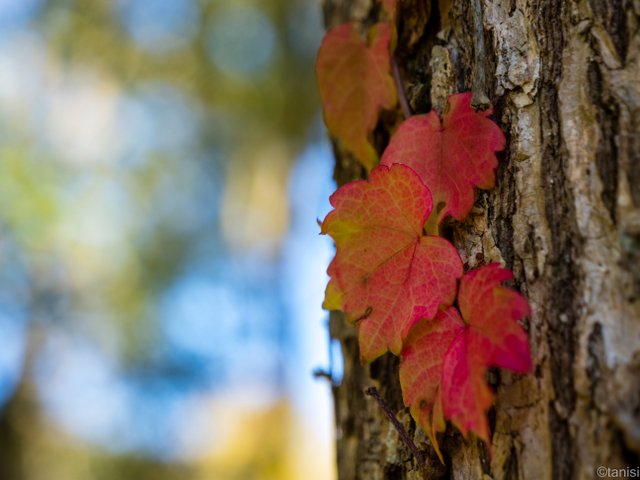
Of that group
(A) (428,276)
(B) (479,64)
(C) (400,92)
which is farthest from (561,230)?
(C) (400,92)

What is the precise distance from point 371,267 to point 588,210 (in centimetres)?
29

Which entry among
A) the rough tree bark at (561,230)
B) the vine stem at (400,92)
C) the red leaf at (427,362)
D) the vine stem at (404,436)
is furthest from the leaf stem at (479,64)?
the vine stem at (404,436)

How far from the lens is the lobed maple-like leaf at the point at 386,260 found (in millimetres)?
696

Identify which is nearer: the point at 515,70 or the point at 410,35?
the point at 515,70

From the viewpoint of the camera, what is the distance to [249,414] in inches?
308

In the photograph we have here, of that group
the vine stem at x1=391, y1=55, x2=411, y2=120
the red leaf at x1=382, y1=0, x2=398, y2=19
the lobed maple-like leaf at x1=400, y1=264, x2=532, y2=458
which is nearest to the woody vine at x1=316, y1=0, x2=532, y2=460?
the lobed maple-like leaf at x1=400, y1=264, x2=532, y2=458

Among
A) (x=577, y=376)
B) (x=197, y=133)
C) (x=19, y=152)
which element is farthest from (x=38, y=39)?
(x=577, y=376)

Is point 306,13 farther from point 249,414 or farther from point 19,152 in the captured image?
point 249,414

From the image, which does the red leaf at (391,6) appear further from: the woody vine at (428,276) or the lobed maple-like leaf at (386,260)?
the lobed maple-like leaf at (386,260)

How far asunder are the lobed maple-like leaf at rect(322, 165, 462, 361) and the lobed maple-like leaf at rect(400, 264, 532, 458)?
0.08 feet

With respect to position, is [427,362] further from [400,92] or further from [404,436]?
[400,92]

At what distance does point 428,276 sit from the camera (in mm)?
708

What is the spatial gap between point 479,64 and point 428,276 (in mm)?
338

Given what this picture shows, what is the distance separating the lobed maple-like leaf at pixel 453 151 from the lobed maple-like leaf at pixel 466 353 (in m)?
0.14
